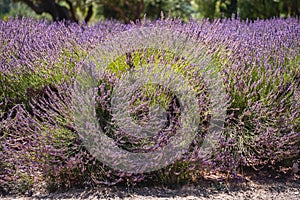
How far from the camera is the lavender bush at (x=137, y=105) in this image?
261cm

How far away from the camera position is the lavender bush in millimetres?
2605

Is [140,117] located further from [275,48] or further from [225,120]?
[275,48]

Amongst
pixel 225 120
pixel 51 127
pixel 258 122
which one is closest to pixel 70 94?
pixel 51 127

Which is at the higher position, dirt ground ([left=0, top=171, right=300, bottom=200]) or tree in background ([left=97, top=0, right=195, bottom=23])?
tree in background ([left=97, top=0, right=195, bottom=23])

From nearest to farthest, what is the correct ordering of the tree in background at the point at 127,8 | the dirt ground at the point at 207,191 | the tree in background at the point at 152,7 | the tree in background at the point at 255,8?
the dirt ground at the point at 207,191 → the tree in background at the point at 255,8 → the tree in background at the point at 127,8 → the tree in background at the point at 152,7

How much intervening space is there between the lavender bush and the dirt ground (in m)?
0.08

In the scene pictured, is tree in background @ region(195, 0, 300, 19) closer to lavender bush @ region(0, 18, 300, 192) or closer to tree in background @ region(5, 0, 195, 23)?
tree in background @ region(5, 0, 195, 23)

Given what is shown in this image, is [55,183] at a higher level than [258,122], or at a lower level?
lower

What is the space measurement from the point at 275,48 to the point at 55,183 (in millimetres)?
2025

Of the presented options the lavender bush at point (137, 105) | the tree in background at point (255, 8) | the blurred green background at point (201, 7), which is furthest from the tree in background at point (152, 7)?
the lavender bush at point (137, 105)

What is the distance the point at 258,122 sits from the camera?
2.82 m

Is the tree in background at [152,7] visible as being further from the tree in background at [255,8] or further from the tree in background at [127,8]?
the tree in background at [255,8]

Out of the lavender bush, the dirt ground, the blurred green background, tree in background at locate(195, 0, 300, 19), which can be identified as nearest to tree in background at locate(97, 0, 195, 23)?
the blurred green background

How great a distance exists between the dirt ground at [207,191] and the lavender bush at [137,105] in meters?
0.08
